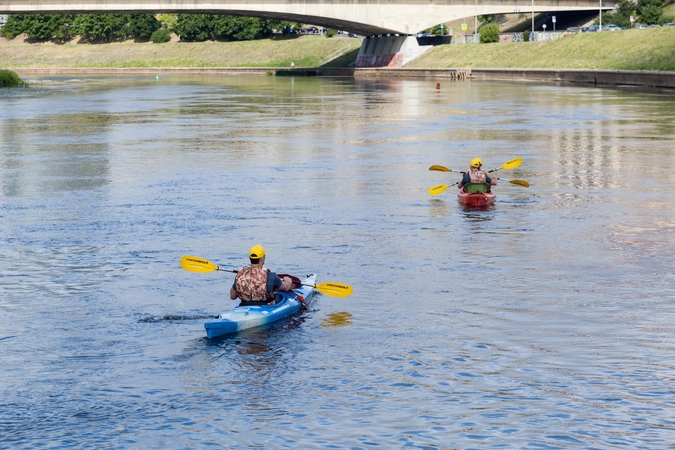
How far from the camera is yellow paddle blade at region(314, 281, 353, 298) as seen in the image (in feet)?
54.5

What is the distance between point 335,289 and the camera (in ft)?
54.7

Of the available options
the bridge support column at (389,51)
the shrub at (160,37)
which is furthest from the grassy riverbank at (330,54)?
the bridge support column at (389,51)

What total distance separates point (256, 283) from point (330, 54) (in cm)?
13370

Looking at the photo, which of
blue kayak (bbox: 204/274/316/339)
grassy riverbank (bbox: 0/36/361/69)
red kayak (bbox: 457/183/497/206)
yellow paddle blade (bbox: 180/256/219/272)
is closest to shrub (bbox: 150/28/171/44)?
grassy riverbank (bbox: 0/36/361/69)

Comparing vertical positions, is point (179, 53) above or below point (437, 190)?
above

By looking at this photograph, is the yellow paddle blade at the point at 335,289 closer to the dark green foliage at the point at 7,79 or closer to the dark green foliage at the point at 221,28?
the dark green foliage at the point at 7,79

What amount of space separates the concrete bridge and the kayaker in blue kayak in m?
95.4

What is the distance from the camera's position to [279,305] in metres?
15.8

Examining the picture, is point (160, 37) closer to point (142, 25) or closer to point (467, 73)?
point (142, 25)

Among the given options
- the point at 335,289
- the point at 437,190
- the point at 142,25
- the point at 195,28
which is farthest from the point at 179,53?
the point at 335,289

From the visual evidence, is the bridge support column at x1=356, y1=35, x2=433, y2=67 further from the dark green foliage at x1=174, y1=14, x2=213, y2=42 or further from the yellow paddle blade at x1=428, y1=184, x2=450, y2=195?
the yellow paddle blade at x1=428, y1=184, x2=450, y2=195

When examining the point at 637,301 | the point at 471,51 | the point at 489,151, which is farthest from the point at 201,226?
the point at 471,51

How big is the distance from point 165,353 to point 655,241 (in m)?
10.7

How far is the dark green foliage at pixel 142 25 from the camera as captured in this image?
181 meters
